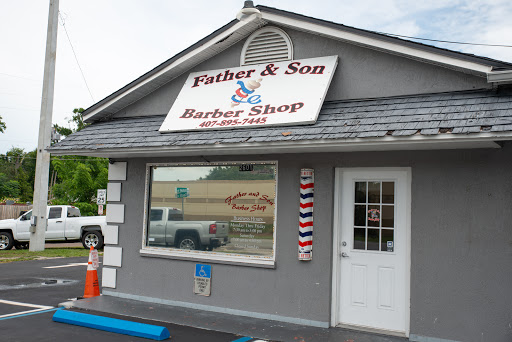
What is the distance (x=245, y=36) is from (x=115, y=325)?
528cm

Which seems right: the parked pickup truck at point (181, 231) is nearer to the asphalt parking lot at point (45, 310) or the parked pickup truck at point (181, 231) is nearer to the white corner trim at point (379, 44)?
the asphalt parking lot at point (45, 310)

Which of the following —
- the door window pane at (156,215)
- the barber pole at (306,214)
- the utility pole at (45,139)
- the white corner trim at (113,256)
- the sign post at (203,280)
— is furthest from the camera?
the utility pole at (45,139)

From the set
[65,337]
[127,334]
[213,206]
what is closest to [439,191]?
[213,206]

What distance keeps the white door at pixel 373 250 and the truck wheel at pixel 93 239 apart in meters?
14.1

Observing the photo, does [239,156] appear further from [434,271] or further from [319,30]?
[434,271]

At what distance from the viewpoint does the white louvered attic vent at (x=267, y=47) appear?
326 inches

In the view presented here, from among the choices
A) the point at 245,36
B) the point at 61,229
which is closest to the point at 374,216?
the point at 245,36

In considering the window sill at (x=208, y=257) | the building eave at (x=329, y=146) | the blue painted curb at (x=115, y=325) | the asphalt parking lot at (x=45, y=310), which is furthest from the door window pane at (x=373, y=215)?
the blue painted curb at (x=115, y=325)

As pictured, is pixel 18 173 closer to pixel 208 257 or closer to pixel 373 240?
pixel 208 257

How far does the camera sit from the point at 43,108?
1738cm

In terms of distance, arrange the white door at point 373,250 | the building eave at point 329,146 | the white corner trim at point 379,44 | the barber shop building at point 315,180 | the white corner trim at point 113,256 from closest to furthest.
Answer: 1. the building eave at point 329,146
2. the barber shop building at point 315,180
3. the white corner trim at point 379,44
4. the white door at point 373,250
5. the white corner trim at point 113,256

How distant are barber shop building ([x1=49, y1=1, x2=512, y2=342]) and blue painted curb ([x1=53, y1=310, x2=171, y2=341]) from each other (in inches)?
64.7

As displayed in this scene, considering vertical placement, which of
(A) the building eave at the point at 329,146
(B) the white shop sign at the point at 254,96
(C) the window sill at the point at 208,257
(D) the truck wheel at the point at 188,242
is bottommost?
(C) the window sill at the point at 208,257

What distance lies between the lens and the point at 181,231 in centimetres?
881
